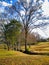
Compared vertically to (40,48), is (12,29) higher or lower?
higher

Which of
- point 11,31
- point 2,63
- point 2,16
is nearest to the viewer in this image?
point 2,63

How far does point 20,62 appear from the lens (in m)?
14.8

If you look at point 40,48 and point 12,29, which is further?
point 40,48

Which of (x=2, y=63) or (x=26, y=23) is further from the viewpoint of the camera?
(x=26, y=23)

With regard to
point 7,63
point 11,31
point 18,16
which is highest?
point 18,16

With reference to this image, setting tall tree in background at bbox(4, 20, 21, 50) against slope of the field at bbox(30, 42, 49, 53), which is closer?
tall tree in background at bbox(4, 20, 21, 50)

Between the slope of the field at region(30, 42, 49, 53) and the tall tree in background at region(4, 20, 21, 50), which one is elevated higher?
the tall tree in background at region(4, 20, 21, 50)

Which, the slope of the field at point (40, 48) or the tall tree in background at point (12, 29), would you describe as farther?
the slope of the field at point (40, 48)

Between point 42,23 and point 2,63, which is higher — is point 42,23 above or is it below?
above

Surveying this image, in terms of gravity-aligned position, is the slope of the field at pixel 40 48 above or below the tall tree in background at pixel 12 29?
below

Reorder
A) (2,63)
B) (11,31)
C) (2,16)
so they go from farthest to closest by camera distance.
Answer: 1. (2,16)
2. (11,31)
3. (2,63)

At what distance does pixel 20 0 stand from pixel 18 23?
4.64m

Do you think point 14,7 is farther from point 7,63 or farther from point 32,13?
point 7,63

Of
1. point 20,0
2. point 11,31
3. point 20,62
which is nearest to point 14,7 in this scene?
point 20,0
